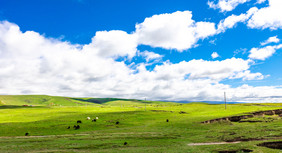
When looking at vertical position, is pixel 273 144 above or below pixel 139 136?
above

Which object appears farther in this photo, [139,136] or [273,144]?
[139,136]

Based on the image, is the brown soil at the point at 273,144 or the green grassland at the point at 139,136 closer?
the brown soil at the point at 273,144

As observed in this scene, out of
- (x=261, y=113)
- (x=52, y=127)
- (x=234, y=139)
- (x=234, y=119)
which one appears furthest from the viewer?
(x=261, y=113)

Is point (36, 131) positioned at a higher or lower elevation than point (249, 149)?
lower

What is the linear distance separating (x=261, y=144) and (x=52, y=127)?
6421cm

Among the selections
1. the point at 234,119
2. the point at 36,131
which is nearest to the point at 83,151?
the point at 36,131

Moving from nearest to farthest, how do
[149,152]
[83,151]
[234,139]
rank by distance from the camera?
1. [149,152]
2. [83,151]
3. [234,139]

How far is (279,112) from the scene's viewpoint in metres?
90.0

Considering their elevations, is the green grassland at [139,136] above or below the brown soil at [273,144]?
below

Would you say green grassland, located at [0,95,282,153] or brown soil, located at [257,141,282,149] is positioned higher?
brown soil, located at [257,141,282,149]

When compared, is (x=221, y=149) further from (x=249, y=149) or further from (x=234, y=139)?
(x=234, y=139)

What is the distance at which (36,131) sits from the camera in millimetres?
62781

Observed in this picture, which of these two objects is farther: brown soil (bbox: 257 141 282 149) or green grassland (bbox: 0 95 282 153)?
green grassland (bbox: 0 95 282 153)

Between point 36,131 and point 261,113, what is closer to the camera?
point 36,131
